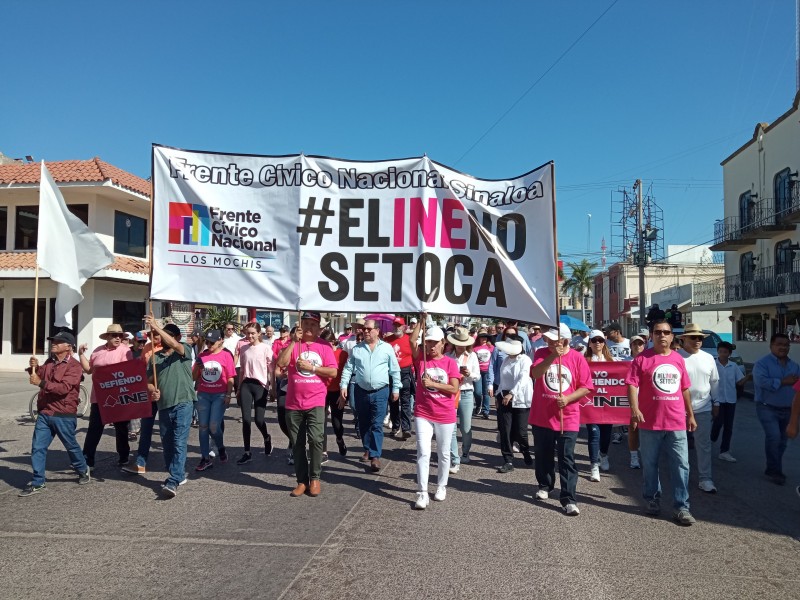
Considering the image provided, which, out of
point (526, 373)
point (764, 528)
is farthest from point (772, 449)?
point (526, 373)

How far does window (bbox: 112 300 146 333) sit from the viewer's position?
22.6m

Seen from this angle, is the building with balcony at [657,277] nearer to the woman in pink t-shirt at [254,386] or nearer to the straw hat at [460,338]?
the straw hat at [460,338]

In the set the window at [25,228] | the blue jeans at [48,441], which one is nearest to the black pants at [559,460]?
the blue jeans at [48,441]

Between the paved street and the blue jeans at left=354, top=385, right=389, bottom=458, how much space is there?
356mm

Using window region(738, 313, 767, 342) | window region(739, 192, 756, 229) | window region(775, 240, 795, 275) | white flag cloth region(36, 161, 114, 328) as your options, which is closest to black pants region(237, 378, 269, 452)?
white flag cloth region(36, 161, 114, 328)

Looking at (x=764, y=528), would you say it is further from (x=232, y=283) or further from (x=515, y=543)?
(x=232, y=283)

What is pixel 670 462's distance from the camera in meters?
5.84

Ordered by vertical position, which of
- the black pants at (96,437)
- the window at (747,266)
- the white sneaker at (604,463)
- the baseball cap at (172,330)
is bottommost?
the white sneaker at (604,463)

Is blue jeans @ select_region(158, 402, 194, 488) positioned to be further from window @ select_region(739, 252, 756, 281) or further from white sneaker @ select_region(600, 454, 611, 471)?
window @ select_region(739, 252, 756, 281)

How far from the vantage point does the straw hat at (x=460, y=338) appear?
7.82m

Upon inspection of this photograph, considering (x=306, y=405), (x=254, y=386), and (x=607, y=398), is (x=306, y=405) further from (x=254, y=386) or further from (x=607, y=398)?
(x=607, y=398)

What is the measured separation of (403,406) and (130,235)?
57.5 feet

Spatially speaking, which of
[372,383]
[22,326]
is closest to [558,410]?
[372,383]

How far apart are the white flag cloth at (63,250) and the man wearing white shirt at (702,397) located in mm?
6909
